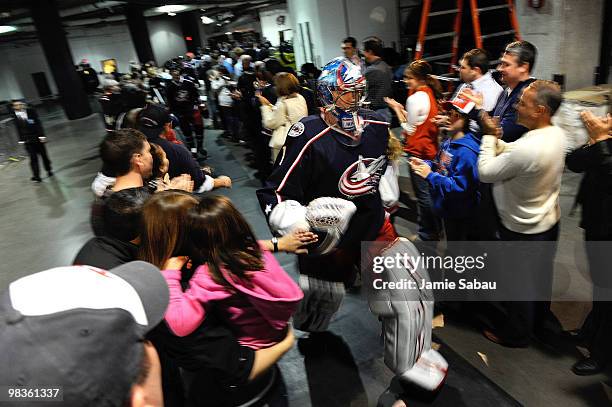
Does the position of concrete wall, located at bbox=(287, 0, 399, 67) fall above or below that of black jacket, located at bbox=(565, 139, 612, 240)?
above

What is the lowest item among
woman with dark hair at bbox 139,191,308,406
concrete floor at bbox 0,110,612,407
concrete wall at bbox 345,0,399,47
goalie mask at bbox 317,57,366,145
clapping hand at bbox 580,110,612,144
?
concrete floor at bbox 0,110,612,407

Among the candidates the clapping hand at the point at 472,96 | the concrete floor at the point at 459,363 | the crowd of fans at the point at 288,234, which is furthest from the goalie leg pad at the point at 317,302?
the clapping hand at the point at 472,96

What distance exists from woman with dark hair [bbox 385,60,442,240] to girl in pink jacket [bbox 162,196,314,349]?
7.05 ft

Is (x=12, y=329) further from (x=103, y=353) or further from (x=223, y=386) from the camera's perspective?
(x=223, y=386)

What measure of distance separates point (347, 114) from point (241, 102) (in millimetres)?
4852

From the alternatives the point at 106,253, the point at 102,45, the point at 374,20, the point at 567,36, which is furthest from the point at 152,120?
the point at 102,45

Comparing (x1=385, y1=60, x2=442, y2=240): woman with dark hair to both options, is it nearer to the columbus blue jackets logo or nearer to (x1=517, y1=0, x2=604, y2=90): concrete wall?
the columbus blue jackets logo

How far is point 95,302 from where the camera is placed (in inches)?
31.1

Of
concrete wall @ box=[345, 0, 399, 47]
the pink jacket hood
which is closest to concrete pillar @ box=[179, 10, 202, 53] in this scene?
concrete wall @ box=[345, 0, 399, 47]

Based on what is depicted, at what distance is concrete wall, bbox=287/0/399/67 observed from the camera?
770 centimetres

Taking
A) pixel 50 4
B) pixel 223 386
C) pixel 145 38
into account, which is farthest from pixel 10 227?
pixel 145 38

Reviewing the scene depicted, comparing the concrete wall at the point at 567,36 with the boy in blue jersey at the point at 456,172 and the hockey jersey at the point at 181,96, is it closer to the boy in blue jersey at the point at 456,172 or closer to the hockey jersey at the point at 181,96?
the boy in blue jersey at the point at 456,172

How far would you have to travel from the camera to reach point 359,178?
6.59 ft

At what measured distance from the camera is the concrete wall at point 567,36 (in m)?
4.62
